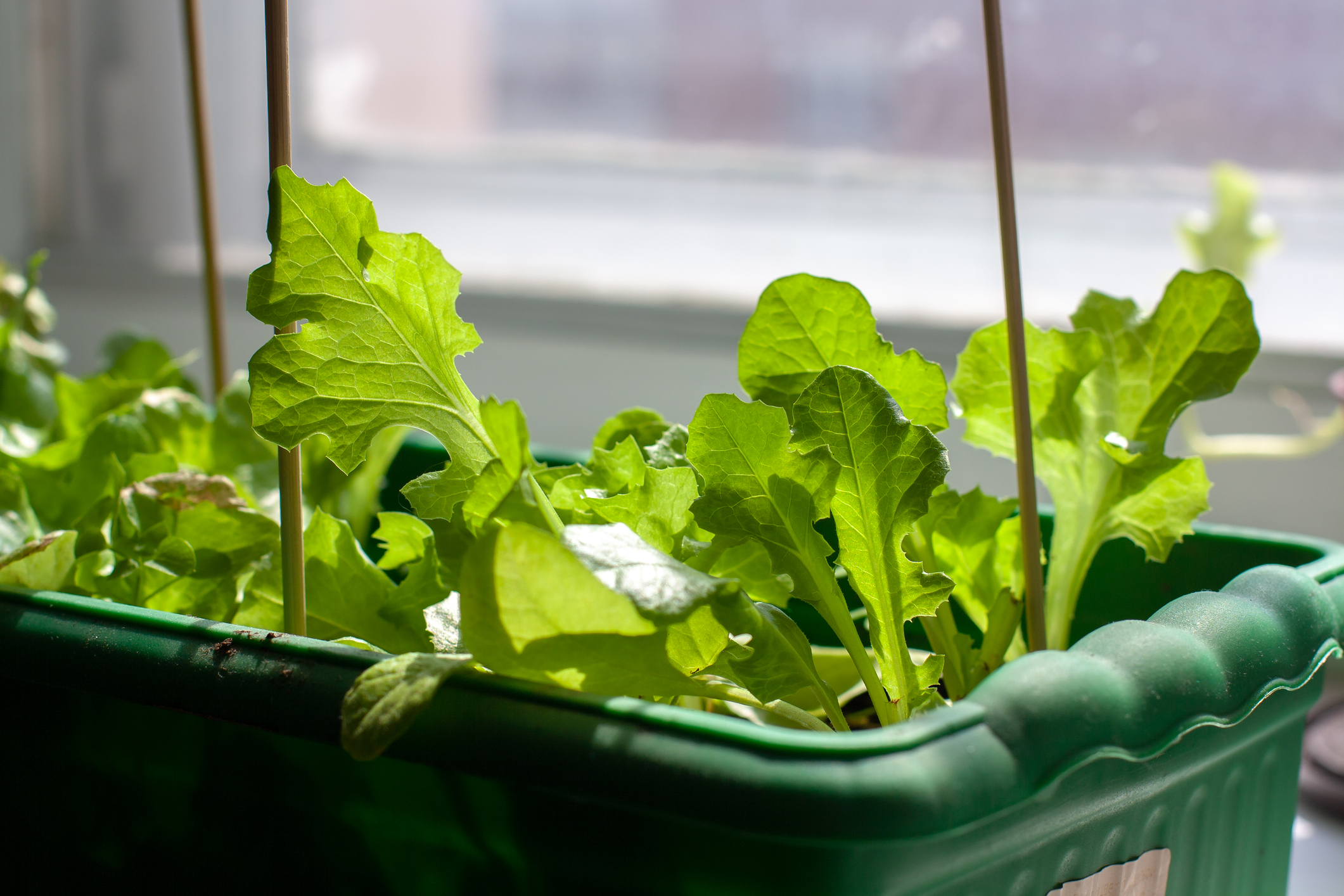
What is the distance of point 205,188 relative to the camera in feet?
0.96

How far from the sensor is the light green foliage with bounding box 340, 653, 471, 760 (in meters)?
0.15

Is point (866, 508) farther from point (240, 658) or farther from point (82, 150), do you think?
point (82, 150)

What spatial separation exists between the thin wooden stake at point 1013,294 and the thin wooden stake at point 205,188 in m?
0.17

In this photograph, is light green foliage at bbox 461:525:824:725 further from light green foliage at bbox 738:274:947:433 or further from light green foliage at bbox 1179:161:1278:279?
light green foliage at bbox 1179:161:1278:279

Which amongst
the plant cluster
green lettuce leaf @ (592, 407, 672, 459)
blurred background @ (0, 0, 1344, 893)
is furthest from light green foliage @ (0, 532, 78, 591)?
blurred background @ (0, 0, 1344, 893)

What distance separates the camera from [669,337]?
2.33 ft

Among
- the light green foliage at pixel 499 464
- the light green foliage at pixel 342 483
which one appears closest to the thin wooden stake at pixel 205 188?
the light green foliage at pixel 342 483

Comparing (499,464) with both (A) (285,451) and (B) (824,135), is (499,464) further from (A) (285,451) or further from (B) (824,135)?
(B) (824,135)

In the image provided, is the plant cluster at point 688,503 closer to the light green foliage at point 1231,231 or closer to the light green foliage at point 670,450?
the light green foliage at point 670,450

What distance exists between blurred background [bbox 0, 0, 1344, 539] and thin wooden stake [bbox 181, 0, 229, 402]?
0.40 meters

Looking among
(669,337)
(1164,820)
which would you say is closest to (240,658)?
(1164,820)

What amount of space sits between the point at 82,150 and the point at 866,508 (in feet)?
2.72

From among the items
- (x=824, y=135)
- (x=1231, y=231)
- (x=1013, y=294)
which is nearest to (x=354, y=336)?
(x=1013, y=294)

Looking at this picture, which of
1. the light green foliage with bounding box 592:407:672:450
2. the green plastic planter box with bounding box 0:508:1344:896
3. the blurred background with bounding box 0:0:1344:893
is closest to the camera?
the green plastic planter box with bounding box 0:508:1344:896
